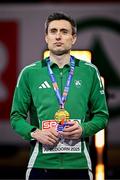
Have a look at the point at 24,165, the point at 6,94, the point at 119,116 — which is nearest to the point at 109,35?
the point at 119,116

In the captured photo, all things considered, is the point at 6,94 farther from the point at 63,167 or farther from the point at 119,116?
the point at 63,167

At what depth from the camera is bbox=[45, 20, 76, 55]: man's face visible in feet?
8.71

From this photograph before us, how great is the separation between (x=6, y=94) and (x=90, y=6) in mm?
1684

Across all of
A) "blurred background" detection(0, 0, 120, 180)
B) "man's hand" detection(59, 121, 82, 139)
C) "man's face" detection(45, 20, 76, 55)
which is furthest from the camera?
"blurred background" detection(0, 0, 120, 180)

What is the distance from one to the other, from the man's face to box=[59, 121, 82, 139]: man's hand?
367 millimetres

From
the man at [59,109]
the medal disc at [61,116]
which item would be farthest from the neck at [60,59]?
the medal disc at [61,116]

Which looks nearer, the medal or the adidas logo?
the medal

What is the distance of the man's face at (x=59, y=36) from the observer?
265 cm

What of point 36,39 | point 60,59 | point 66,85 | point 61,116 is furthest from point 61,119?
point 36,39

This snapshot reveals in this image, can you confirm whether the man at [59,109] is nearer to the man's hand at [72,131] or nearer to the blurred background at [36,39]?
the man's hand at [72,131]

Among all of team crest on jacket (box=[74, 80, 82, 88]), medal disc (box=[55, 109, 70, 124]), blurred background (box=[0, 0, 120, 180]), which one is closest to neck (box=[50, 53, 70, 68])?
team crest on jacket (box=[74, 80, 82, 88])

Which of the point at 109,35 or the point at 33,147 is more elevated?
the point at 33,147

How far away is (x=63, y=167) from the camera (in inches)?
103

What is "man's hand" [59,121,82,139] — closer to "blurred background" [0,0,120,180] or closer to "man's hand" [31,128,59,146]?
"man's hand" [31,128,59,146]
